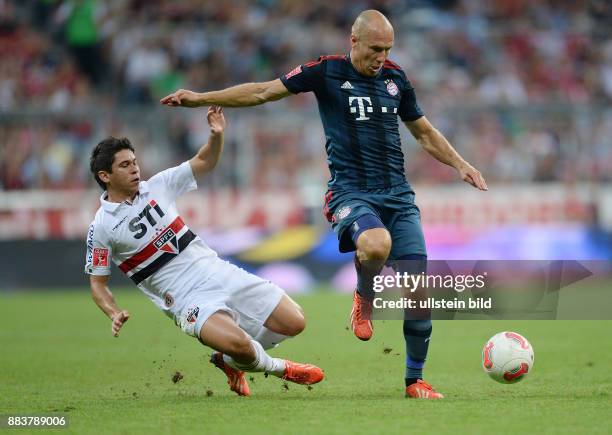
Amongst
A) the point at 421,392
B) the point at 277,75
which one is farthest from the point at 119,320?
the point at 277,75

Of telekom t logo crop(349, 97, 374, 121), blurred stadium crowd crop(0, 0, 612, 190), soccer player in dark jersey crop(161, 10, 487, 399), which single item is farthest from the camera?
blurred stadium crowd crop(0, 0, 612, 190)

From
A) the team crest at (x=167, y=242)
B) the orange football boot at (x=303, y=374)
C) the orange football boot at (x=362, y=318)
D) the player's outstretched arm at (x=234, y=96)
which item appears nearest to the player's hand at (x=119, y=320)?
the team crest at (x=167, y=242)

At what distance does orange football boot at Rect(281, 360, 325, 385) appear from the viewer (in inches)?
307

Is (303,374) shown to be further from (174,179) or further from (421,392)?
(174,179)

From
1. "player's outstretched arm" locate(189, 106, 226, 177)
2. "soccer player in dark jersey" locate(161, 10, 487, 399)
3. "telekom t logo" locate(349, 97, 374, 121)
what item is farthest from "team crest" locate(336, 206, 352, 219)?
"player's outstretched arm" locate(189, 106, 226, 177)

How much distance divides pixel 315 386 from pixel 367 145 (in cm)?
199

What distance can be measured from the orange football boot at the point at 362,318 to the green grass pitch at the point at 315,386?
1.42 ft

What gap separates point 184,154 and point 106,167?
415 inches

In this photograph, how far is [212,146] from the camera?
8000mm

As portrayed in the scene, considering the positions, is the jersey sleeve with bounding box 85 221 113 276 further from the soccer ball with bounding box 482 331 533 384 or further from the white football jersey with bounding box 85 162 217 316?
the soccer ball with bounding box 482 331 533 384

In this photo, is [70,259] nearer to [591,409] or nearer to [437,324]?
[437,324]

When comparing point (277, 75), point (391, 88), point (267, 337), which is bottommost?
point (267, 337)

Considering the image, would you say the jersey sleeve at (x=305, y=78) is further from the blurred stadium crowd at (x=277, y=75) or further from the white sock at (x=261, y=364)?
the blurred stadium crowd at (x=277, y=75)

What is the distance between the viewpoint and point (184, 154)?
722 inches
